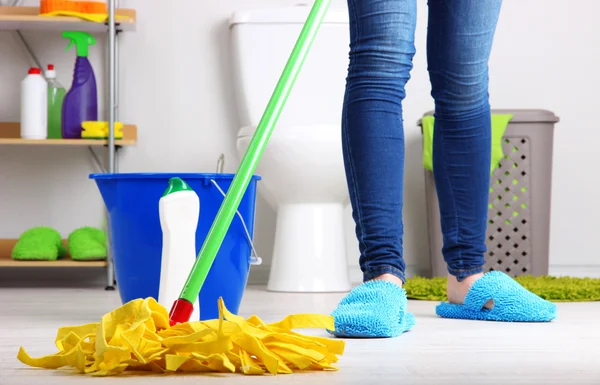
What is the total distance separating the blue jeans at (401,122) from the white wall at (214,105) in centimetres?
112

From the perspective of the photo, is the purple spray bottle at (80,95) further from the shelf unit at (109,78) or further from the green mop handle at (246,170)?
the green mop handle at (246,170)

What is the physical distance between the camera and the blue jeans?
3.88 feet

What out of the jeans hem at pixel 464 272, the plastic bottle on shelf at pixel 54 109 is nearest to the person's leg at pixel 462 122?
the jeans hem at pixel 464 272

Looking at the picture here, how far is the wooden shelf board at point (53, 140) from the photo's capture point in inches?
84.5

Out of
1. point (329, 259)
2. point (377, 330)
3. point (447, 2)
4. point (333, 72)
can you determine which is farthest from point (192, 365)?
point (333, 72)

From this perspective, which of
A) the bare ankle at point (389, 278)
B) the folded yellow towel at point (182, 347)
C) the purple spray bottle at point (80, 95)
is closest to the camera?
the folded yellow towel at point (182, 347)

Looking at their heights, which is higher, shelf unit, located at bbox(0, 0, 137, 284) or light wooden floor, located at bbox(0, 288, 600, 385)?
shelf unit, located at bbox(0, 0, 137, 284)

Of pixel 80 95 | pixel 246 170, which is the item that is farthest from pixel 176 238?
pixel 80 95

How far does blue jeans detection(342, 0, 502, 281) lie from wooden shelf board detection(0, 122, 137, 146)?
1.05m

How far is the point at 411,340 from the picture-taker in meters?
1.14

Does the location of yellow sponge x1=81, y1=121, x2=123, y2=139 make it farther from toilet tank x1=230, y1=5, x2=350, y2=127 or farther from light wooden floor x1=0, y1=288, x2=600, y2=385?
light wooden floor x1=0, y1=288, x2=600, y2=385

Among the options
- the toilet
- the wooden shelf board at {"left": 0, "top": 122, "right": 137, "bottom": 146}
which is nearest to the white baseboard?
the toilet

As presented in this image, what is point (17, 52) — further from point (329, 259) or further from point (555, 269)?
point (555, 269)

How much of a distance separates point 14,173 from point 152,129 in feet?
1.32
